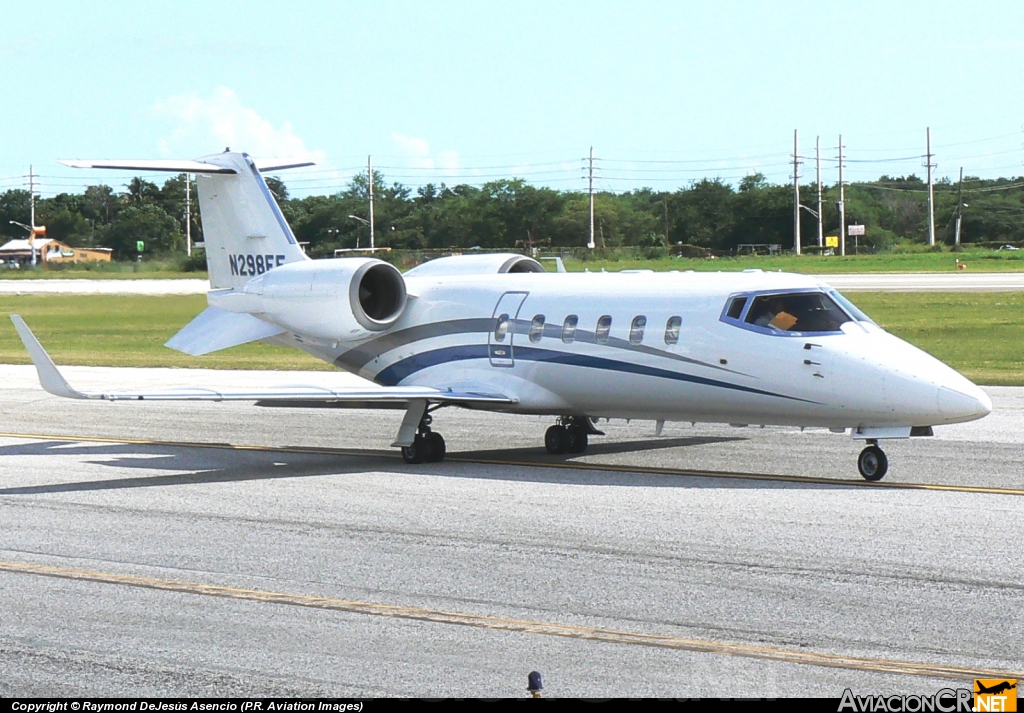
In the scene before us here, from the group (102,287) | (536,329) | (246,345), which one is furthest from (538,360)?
(102,287)

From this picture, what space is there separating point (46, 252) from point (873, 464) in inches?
4198

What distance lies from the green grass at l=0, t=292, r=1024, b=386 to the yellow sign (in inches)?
781

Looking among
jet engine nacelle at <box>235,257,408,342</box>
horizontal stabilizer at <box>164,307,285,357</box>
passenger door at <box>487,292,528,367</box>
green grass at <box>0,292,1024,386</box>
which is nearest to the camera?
passenger door at <box>487,292,528,367</box>

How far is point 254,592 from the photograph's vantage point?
403 inches

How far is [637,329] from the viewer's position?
1692cm

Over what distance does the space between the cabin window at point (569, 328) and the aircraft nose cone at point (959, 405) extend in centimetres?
502

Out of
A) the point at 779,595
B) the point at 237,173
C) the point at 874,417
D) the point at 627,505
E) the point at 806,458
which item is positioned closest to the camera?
the point at 779,595

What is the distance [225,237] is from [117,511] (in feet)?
28.7

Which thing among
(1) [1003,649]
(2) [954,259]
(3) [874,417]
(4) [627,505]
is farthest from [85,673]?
(2) [954,259]

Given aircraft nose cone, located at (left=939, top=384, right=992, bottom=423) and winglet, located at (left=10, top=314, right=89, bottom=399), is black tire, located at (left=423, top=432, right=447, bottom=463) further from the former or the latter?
aircraft nose cone, located at (left=939, top=384, right=992, bottom=423)

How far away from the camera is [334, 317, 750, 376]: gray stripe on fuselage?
16627 mm

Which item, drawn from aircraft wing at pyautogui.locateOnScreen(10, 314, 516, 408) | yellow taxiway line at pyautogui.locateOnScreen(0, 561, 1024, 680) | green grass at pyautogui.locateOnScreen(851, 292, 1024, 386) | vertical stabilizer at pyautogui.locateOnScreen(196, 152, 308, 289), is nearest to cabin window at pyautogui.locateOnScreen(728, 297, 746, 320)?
aircraft wing at pyautogui.locateOnScreen(10, 314, 516, 408)

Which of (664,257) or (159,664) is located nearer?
(159,664)

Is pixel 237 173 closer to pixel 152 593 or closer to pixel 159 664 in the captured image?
pixel 152 593
